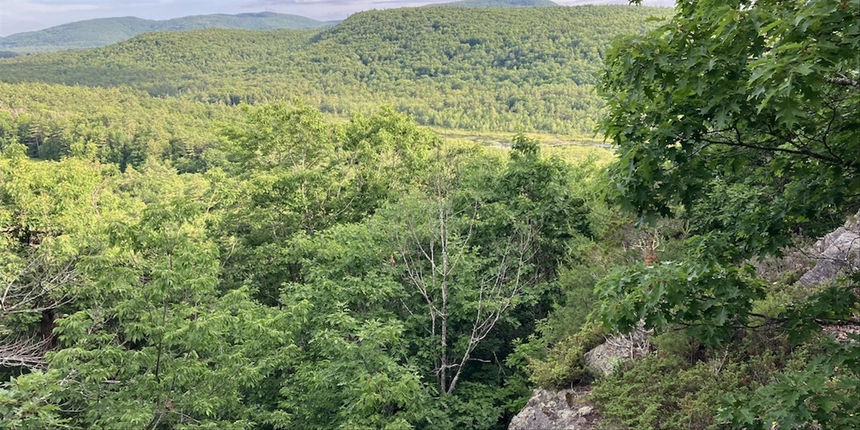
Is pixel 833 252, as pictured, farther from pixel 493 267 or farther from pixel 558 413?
pixel 493 267

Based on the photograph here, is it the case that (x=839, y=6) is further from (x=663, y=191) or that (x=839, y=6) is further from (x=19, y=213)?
(x=19, y=213)

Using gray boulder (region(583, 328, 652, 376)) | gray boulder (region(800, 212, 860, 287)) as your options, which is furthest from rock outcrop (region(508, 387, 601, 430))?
gray boulder (region(800, 212, 860, 287))

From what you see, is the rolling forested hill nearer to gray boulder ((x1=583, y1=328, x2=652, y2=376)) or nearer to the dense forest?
the dense forest

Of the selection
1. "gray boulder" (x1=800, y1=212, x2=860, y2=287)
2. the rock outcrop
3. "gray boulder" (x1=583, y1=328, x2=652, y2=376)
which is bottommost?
the rock outcrop

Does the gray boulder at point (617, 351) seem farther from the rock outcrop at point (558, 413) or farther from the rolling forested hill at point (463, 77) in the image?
the rolling forested hill at point (463, 77)

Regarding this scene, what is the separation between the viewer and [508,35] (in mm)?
185625

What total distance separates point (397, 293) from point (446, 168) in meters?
2.78

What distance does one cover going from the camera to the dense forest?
3.55 meters

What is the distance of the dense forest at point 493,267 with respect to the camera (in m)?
3.55

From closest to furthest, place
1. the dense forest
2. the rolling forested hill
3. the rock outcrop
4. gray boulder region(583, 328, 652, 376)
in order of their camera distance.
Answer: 1. the dense forest
2. the rock outcrop
3. gray boulder region(583, 328, 652, 376)
4. the rolling forested hill

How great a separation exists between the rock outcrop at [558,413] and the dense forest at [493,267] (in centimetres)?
15

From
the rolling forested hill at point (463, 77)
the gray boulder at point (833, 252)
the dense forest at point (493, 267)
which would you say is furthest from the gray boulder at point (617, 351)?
the rolling forested hill at point (463, 77)

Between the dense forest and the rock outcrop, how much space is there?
0.51 ft

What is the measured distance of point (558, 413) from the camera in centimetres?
743
